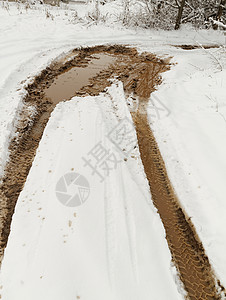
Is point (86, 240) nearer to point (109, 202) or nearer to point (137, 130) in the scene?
point (109, 202)

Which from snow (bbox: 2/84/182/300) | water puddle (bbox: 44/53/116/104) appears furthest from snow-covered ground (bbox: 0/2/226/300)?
water puddle (bbox: 44/53/116/104)

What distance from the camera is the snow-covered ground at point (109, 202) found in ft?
6.75

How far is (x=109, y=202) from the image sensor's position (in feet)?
8.97

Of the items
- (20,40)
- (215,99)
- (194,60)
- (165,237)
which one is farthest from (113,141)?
(20,40)

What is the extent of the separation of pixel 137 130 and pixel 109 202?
1862 mm

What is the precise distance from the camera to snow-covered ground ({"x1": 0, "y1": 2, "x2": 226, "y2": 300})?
2.06 meters

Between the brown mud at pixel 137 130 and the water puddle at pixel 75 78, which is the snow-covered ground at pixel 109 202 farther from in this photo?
the water puddle at pixel 75 78

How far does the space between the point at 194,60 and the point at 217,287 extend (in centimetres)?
611

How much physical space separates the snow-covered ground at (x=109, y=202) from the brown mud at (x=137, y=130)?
0.15 meters

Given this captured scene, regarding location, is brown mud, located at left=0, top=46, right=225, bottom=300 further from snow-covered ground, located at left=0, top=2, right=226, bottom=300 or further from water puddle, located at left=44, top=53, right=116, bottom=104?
snow-covered ground, located at left=0, top=2, right=226, bottom=300

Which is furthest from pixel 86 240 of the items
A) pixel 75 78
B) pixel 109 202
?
pixel 75 78

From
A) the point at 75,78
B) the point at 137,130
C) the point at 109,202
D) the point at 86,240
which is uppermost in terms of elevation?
the point at 75,78

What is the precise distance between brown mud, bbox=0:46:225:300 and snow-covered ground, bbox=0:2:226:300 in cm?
15

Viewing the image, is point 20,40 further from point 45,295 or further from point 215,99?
point 45,295
